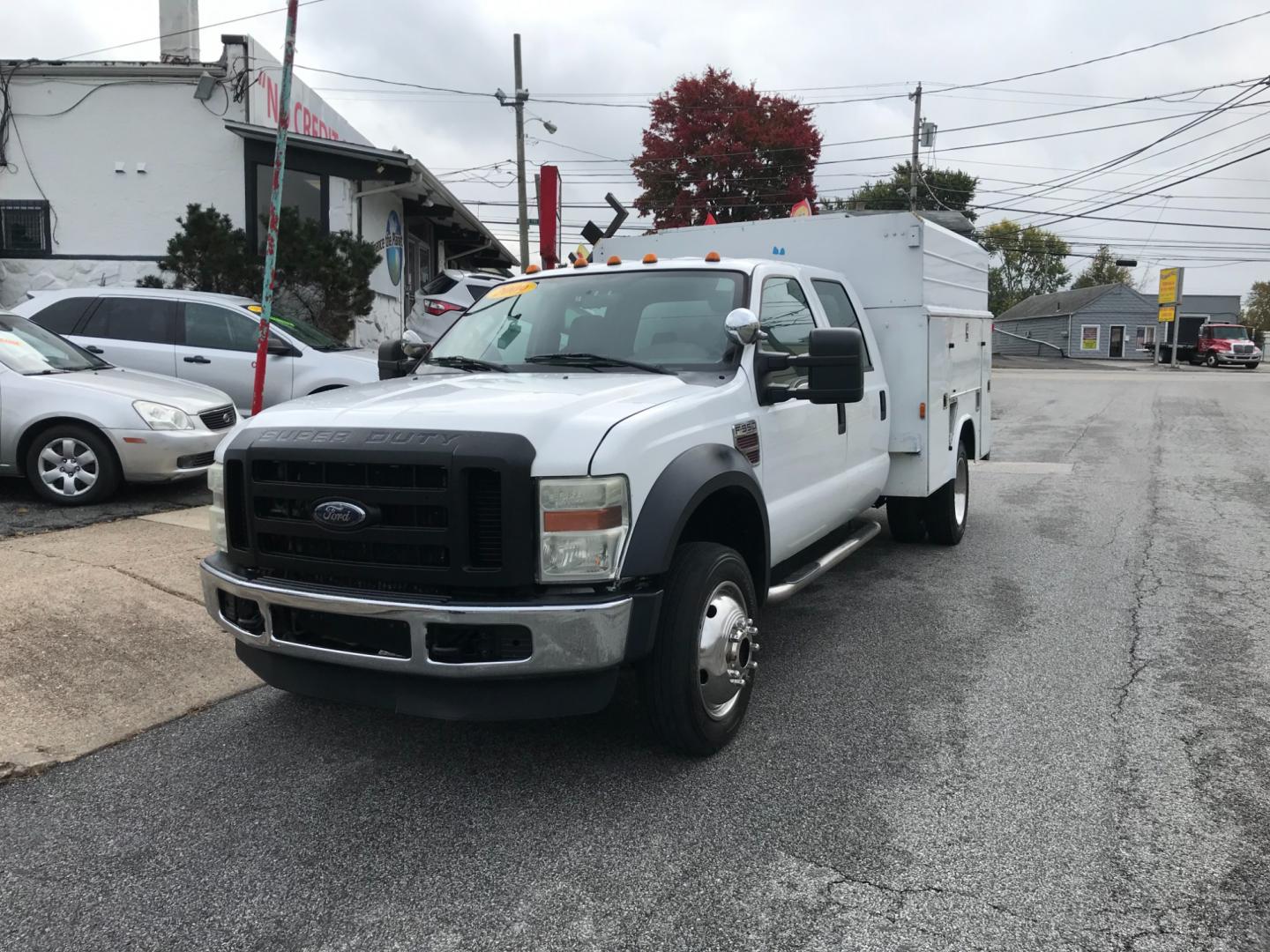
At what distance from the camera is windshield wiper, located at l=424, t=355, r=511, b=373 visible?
4628 millimetres

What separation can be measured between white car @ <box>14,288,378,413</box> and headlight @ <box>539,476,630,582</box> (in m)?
7.67

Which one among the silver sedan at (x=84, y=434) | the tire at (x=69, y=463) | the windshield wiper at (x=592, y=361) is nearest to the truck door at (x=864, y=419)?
the windshield wiper at (x=592, y=361)

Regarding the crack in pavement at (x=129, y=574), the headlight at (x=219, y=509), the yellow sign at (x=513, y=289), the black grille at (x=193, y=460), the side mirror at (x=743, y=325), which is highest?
the yellow sign at (x=513, y=289)

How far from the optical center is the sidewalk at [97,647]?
166 inches

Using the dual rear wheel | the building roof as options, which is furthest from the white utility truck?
the building roof

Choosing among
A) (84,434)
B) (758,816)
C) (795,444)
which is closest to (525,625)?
(758,816)

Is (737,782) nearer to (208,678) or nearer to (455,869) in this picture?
(455,869)

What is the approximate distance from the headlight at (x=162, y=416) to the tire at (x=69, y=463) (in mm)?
338

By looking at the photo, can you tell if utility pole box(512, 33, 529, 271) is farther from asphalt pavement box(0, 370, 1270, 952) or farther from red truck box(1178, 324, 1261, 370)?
red truck box(1178, 324, 1261, 370)

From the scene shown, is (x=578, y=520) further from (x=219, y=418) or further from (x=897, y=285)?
(x=219, y=418)

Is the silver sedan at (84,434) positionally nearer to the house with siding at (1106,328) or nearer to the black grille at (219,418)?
the black grille at (219,418)

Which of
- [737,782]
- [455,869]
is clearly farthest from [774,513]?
[455,869]

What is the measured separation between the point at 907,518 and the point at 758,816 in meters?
4.39

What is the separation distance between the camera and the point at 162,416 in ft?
26.3
